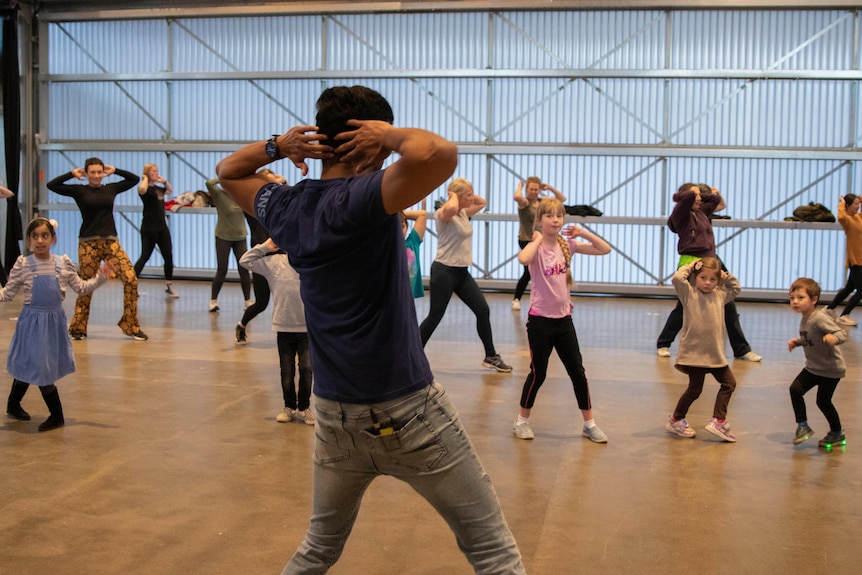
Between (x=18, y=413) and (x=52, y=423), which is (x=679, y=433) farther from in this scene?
(x=18, y=413)

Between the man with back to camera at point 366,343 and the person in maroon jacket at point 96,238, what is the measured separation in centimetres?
790

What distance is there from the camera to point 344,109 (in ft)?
8.73

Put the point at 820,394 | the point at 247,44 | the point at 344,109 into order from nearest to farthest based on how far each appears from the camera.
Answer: the point at 344,109 < the point at 820,394 < the point at 247,44

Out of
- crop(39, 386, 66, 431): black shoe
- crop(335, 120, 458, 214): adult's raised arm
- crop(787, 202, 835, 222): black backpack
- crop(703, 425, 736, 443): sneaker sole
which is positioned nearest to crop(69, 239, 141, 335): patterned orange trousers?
crop(39, 386, 66, 431): black shoe

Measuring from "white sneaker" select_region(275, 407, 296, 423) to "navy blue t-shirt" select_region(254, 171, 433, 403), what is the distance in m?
4.02

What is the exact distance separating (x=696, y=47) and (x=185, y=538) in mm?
14033

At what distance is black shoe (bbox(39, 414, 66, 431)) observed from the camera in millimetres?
6398

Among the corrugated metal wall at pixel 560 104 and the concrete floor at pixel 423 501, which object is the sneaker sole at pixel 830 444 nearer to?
the concrete floor at pixel 423 501

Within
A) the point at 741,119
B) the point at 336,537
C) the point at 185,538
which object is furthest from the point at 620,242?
the point at 336,537

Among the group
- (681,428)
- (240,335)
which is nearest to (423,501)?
(681,428)

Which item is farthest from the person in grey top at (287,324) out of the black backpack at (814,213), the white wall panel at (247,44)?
the white wall panel at (247,44)

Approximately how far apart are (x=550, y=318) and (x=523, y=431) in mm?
766

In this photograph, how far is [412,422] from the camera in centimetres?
267

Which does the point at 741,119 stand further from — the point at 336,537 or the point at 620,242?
the point at 336,537
